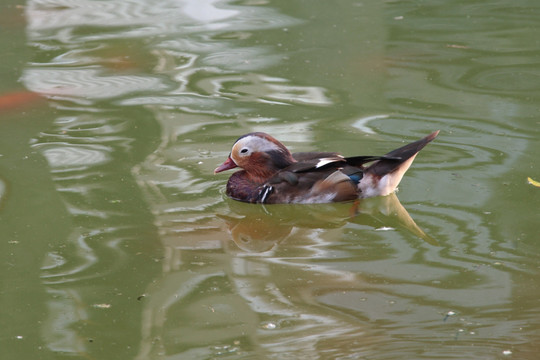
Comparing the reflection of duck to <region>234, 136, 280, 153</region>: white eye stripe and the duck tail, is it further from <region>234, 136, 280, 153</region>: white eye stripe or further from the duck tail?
<region>234, 136, 280, 153</region>: white eye stripe

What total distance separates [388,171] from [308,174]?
1.78 ft

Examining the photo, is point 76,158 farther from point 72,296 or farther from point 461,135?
point 461,135

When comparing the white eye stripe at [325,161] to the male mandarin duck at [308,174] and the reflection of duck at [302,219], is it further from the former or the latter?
the reflection of duck at [302,219]

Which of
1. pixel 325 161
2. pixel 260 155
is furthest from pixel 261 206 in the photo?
pixel 325 161

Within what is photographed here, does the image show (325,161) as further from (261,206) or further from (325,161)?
(261,206)

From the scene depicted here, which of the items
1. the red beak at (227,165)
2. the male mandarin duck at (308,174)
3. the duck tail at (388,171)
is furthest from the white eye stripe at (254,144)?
the duck tail at (388,171)

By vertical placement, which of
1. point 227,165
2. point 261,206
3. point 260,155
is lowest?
point 261,206

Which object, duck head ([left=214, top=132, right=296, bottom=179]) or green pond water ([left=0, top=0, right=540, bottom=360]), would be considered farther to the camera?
duck head ([left=214, top=132, right=296, bottom=179])

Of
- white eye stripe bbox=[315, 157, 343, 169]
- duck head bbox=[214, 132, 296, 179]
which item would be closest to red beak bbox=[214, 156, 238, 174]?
duck head bbox=[214, 132, 296, 179]

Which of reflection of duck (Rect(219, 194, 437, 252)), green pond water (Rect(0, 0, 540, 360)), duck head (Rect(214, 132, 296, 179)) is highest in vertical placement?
duck head (Rect(214, 132, 296, 179))

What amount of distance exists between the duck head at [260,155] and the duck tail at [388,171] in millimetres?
551

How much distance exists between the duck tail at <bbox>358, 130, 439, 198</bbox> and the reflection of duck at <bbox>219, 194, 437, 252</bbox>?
0.07 m

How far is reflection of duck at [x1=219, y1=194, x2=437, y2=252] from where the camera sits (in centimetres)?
583

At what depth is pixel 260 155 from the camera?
21.2ft
